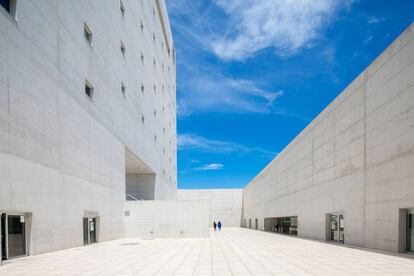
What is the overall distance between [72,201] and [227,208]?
48.9 m

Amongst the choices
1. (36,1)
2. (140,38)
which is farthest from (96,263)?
(140,38)

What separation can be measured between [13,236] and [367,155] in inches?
644

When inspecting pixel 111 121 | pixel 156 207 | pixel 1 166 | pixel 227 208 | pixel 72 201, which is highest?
→ pixel 111 121

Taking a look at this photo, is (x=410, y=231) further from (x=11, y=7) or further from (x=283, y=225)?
(x=283, y=225)

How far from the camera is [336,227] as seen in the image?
20.4m

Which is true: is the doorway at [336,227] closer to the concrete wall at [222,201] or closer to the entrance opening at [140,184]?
the entrance opening at [140,184]

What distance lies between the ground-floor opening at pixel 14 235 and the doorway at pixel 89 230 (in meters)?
5.68

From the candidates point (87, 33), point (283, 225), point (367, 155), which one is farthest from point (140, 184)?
point (367, 155)

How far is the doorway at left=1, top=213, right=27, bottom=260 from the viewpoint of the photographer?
10672 millimetres

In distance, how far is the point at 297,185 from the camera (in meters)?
28.9

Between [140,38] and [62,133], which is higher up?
[140,38]

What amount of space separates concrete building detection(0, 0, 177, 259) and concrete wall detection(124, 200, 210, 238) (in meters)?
1.11

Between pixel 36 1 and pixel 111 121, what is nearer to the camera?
pixel 36 1

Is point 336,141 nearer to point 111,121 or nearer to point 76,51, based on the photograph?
point 111,121
